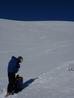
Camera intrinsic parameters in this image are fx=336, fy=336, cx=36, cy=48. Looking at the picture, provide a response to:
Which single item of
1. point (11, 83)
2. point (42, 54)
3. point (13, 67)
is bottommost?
point (11, 83)

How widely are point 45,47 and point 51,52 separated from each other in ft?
8.11

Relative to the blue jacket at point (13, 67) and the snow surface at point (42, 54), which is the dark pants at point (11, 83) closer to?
the blue jacket at point (13, 67)

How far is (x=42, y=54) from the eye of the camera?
1903 centimetres

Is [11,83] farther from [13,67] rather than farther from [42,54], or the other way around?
[42,54]

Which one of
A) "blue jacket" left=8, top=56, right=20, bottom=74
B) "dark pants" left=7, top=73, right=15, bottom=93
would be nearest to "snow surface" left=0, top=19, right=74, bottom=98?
"dark pants" left=7, top=73, right=15, bottom=93

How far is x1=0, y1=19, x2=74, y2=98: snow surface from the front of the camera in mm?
11516

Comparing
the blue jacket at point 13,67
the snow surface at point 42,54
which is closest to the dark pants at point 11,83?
the blue jacket at point 13,67

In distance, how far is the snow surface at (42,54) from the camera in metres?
11.5

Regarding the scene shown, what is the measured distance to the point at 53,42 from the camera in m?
23.1

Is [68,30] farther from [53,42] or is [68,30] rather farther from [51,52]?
[51,52]

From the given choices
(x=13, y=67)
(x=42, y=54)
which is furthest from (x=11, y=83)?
(x=42, y=54)

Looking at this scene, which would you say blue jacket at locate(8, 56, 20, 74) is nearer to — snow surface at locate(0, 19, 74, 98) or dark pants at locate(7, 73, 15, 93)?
dark pants at locate(7, 73, 15, 93)

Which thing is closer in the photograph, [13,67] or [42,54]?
[13,67]

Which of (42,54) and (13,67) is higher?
(42,54)
